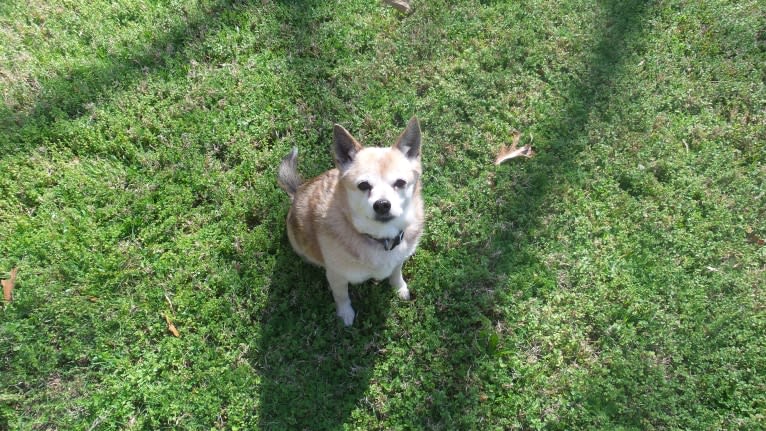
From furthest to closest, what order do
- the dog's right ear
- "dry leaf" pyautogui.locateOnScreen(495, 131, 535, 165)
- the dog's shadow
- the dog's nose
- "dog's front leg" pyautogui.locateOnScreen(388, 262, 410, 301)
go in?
"dry leaf" pyautogui.locateOnScreen(495, 131, 535, 165), "dog's front leg" pyautogui.locateOnScreen(388, 262, 410, 301), the dog's shadow, the dog's right ear, the dog's nose

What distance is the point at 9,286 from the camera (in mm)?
3562

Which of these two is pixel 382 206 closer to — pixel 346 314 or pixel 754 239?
pixel 346 314

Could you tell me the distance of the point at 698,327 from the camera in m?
3.48

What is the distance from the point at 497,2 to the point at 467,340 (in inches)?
158

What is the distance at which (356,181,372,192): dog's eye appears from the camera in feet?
9.15

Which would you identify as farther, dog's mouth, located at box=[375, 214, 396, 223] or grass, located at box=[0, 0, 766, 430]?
grass, located at box=[0, 0, 766, 430]

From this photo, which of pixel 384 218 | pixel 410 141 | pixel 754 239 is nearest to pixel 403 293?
pixel 384 218

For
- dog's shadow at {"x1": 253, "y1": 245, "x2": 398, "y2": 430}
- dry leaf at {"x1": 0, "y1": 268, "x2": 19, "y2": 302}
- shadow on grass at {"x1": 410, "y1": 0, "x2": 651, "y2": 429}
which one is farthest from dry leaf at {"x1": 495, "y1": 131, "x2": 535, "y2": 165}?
dry leaf at {"x1": 0, "y1": 268, "x2": 19, "y2": 302}

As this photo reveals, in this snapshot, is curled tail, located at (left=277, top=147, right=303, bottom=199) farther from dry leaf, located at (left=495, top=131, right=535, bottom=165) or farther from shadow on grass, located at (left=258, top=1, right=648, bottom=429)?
dry leaf, located at (left=495, top=131, right=535, bottom=165)

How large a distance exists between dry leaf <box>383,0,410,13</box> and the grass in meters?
0.10

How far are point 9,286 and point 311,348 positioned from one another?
A: 2.58 m

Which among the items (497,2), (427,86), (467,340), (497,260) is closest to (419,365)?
(467,340)

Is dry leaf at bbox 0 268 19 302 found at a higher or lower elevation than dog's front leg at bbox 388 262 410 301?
lower

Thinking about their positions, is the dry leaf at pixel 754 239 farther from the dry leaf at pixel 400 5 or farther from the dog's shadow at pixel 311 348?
the dry leaf at pixel 400 5
